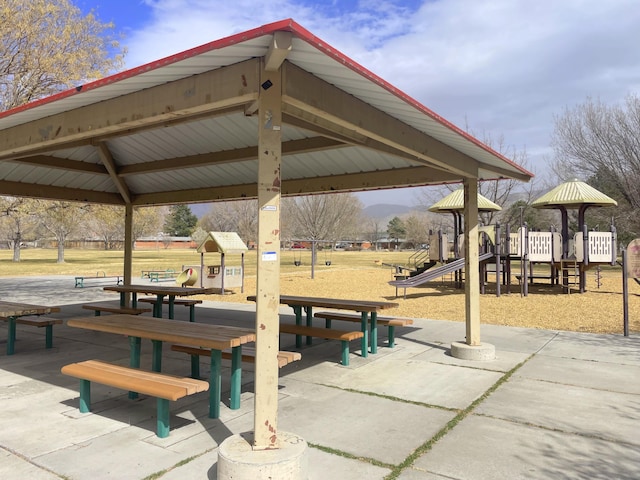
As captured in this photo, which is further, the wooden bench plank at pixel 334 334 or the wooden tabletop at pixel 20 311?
the wooden tabletop at pixel 20 311

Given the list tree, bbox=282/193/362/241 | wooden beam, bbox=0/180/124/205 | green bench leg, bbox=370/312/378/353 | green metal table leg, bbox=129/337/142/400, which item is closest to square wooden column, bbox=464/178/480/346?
green bench leg, bbox=370/312/378/353

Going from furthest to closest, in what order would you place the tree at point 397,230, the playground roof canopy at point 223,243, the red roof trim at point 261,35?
the tree at point 397,230
the playground roof canopy at point 223,243
the red roof trim at point 261,35

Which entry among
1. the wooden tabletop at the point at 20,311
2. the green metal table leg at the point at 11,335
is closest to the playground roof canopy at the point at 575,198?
the wooden tabletop at the point at 20,311

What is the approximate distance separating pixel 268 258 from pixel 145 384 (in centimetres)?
164

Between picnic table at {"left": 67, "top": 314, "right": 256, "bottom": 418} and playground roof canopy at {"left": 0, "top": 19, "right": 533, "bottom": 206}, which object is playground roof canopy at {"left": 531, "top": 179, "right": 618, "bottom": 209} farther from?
picnic table at {"left": 67, "top": 314, "right": 256, "bottom": 418}

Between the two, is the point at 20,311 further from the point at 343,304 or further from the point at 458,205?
the point at 458,205

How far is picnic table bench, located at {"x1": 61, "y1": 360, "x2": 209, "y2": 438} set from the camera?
12.4 feet

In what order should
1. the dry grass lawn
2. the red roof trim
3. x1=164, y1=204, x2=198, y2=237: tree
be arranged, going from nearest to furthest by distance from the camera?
the red roof trim, the dry grass lawn, x1=164, y1=204, x2=198, y2=237: tree

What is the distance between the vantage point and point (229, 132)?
701 cm

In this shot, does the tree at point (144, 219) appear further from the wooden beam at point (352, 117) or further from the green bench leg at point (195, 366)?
the wooden beam at point (352, 117)

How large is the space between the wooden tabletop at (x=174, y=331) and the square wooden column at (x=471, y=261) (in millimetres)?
3832

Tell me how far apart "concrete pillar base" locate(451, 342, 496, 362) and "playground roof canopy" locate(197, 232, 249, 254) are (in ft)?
41.5

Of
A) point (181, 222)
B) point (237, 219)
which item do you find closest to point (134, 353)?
point (237, 219)

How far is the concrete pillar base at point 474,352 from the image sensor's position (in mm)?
6851
